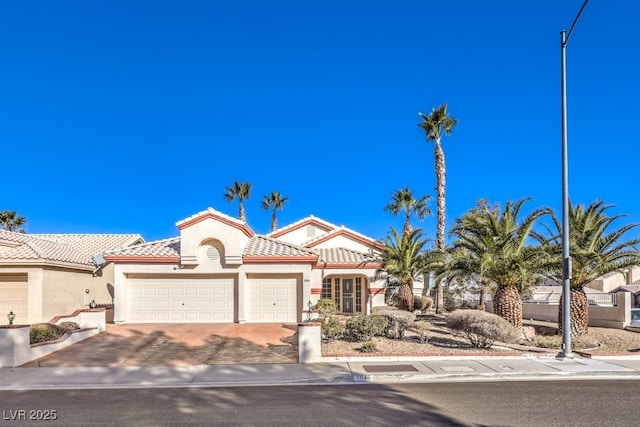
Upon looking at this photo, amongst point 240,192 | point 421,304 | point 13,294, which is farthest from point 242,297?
point 240,192

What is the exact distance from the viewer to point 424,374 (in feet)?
37.8

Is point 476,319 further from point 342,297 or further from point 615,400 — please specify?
point 342,297

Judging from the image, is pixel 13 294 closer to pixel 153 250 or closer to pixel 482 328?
pixel 153 250

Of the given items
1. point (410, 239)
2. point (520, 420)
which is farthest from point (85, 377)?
point (410, 239)

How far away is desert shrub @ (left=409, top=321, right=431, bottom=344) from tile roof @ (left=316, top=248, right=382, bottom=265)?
6230 millimetres

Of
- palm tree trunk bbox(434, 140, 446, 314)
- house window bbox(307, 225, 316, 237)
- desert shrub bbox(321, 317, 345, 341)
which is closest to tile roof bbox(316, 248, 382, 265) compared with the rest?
house window bbox(307, 225, 316, 237)

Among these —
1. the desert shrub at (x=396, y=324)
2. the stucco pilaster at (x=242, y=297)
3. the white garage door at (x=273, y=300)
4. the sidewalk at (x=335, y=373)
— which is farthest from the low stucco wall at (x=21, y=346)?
the desert shrub at (x=396, y=324)

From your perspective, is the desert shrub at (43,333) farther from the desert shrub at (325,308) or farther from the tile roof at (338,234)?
the tile roof at (338,234)

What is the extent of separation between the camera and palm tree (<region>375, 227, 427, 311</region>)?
2228cm

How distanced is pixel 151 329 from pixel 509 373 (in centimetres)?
1421

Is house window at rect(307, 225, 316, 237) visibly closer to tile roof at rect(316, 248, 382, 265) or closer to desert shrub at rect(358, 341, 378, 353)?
tile roof at rect(316, 248, 382, 265)

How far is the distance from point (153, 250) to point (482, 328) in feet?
50.3

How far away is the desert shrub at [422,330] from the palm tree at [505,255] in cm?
267

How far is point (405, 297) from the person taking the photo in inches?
878
